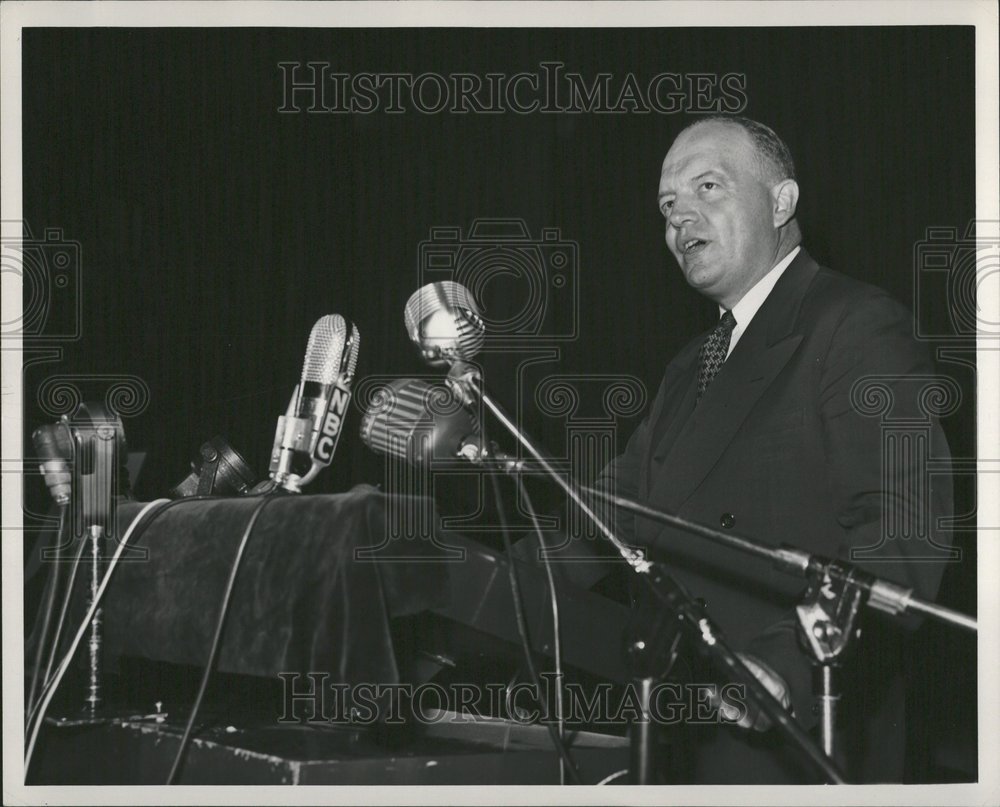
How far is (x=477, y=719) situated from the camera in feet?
5.49

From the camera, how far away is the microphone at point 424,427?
4.87ft

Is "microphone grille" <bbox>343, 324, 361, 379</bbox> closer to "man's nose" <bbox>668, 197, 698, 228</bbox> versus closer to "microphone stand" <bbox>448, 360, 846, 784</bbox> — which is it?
"microphone stand" <bbox>448, 360, 846, 784</bbox>

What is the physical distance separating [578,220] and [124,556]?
1.13 metres

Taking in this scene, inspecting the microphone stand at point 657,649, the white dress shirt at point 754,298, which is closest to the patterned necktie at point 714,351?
the white dress shirt at point 754,298

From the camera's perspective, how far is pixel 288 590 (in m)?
1.42

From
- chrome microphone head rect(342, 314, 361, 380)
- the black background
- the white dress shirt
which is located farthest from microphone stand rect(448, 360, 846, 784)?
the white dress shirt

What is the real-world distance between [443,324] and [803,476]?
66cm

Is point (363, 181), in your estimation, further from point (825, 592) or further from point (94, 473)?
point (825, 592)

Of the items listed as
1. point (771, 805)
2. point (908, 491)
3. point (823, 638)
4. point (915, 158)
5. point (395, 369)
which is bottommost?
point (771, 805)

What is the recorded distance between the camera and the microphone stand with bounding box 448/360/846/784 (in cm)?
127

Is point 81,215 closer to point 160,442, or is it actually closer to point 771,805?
point 160,442

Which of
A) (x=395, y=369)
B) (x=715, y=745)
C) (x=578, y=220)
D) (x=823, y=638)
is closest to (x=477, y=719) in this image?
(x=715, y=745)

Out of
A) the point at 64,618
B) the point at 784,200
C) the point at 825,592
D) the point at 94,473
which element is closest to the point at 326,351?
the point at 94,473

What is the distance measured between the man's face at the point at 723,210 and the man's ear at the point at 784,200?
1 cm
